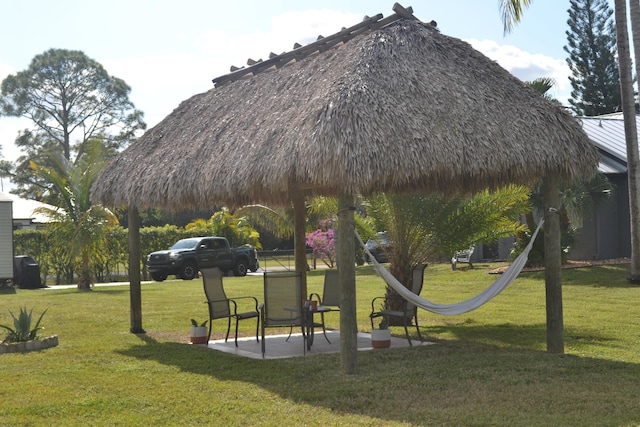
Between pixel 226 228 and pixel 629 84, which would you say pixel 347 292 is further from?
pixel 226 228

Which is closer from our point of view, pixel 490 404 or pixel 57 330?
pixel 490 404

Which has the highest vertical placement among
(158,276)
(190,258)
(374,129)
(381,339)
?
(374,129)

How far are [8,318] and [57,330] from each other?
231 cm

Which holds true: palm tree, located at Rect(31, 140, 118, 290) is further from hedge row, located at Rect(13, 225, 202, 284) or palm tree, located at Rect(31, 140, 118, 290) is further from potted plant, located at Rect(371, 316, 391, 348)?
potted plant, located at Rect(371, 316, 391, 348)

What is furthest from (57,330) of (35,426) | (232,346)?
(35,426)

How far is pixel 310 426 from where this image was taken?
667 cm

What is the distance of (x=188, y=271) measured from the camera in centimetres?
2692

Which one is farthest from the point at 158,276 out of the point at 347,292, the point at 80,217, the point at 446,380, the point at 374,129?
the point at 446,380

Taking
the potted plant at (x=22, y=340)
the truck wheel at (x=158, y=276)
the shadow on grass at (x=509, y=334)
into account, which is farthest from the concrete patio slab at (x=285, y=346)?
the truck wheel at (x=158, y=276)

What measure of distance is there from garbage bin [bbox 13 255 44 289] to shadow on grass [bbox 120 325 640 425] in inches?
550

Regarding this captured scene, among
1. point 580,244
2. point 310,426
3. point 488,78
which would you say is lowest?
point 310,426

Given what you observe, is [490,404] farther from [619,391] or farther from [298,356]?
[298,356]

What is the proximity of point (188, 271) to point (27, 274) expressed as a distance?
16.2ft

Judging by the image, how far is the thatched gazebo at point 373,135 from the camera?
884cm
